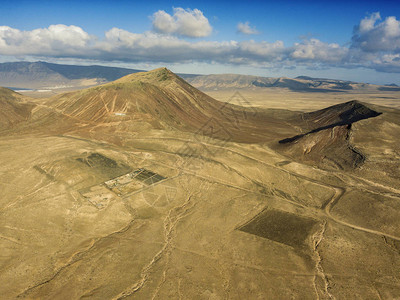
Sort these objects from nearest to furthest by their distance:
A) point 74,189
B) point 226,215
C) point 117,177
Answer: point 226,215
point 74,189
point 117,177

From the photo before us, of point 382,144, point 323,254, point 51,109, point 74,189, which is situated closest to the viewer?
point 323,254

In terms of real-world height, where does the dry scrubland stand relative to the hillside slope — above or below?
below

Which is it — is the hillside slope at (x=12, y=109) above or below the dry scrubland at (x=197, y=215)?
above

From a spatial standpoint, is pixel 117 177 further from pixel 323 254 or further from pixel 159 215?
pixel 323 254

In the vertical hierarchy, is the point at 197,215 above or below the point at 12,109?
below

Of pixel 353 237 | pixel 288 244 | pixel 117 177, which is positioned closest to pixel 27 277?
pixel 117 177

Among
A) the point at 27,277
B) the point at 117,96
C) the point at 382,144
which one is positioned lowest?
the point at 27,277

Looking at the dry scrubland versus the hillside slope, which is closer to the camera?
the dry scrubland

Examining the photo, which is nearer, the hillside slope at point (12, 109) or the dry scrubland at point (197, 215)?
the dry scrubland at point (197, 215)
